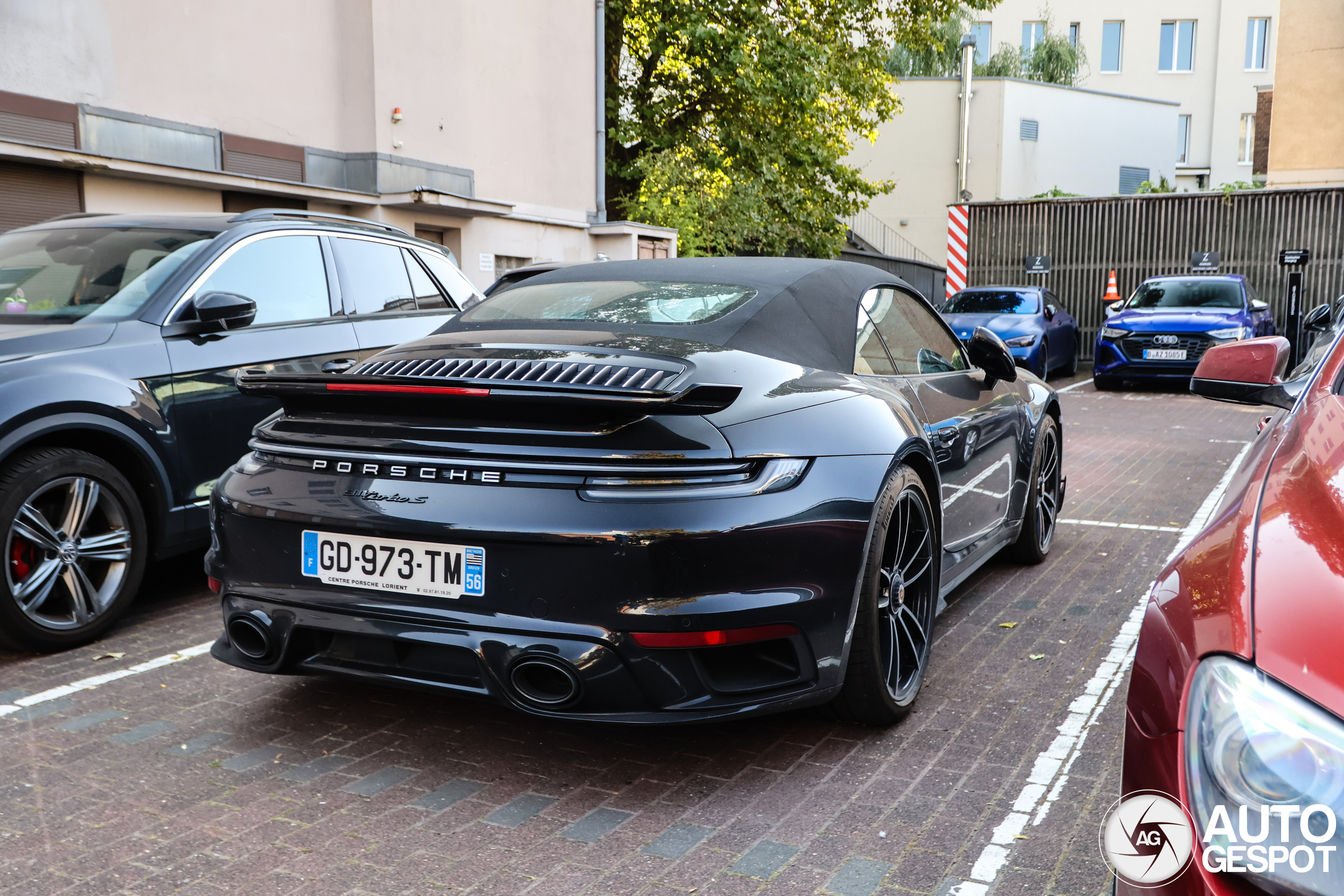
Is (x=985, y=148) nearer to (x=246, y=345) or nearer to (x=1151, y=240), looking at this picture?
(x=1151, y=240)

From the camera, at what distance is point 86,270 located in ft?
15.7

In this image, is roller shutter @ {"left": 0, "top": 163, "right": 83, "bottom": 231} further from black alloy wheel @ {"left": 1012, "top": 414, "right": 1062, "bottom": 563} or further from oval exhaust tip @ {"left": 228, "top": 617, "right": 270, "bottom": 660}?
black alloy wheel @ {"left": 1012, "top": 414, "right": 1062, "bottom": 563}

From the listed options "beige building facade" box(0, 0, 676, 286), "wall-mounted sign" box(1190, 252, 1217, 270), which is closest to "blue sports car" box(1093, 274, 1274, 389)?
"wall-mounted sign" box(1190, 252, 1217, 270)

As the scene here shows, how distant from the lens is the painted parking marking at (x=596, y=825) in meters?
2.72

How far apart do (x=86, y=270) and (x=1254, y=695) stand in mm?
4816

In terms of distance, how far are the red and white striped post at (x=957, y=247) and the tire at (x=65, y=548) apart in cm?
1840

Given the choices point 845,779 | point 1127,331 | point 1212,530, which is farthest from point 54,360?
point 1127,331

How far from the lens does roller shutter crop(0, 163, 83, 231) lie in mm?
9258

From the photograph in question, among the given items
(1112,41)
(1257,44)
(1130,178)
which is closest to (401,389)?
(1130,178)

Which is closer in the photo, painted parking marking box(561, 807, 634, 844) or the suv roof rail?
painted parking marking box(561, 807, 634, 844)

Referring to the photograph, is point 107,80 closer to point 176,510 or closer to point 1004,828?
point 176,510

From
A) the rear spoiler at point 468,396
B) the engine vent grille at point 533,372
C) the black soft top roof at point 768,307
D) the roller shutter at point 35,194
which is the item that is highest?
the roller shutter at point 35,194

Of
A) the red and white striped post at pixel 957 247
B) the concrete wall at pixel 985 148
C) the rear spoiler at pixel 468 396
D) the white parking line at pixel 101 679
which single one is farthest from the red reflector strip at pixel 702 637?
the concrete wall at pixel 985 148

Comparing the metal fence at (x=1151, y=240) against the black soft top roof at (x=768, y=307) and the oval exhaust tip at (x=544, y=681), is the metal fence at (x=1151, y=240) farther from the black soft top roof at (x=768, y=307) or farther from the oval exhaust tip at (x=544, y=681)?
the oval exhaust tip at (x=544, y=681)
